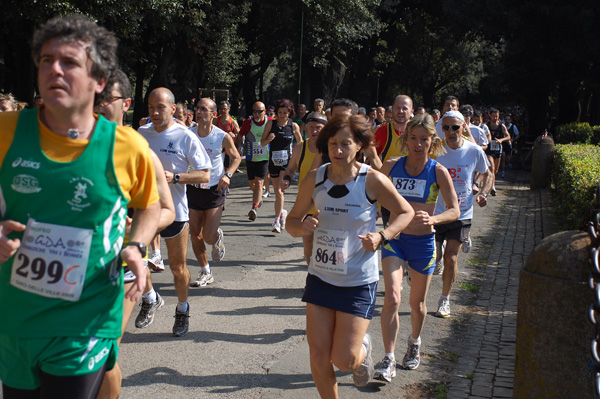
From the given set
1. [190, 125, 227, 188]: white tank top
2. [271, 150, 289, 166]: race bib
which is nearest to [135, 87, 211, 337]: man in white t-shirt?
[190, 125, 227, 188]: white tank top

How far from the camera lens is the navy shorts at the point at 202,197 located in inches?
307

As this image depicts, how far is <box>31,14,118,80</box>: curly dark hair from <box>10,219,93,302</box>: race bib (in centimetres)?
61

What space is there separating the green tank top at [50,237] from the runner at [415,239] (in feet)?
9.82

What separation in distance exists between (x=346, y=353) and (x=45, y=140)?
2232mm

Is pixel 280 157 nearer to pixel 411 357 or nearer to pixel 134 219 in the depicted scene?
pixel 411 357

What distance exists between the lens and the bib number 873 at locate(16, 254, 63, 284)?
2.58m

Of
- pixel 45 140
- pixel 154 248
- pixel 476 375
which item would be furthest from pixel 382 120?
pixel 45 140

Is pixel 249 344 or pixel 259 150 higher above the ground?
pixel 259 150

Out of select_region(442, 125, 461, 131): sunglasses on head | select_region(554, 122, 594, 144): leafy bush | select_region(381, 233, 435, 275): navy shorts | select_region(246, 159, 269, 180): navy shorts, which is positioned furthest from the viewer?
select_region(554, 122, 594, 144): leafy bush

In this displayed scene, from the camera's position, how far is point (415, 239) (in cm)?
552

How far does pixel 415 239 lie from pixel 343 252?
1.47m

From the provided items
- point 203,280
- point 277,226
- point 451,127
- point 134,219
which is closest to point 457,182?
point 451,127

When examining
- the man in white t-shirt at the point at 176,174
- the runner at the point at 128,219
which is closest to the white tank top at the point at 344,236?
the runner at the point at 128,219

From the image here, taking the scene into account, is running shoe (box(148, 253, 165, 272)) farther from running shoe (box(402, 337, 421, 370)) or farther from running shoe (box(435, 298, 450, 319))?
running shoe (box(402, 337, 421, 370))
